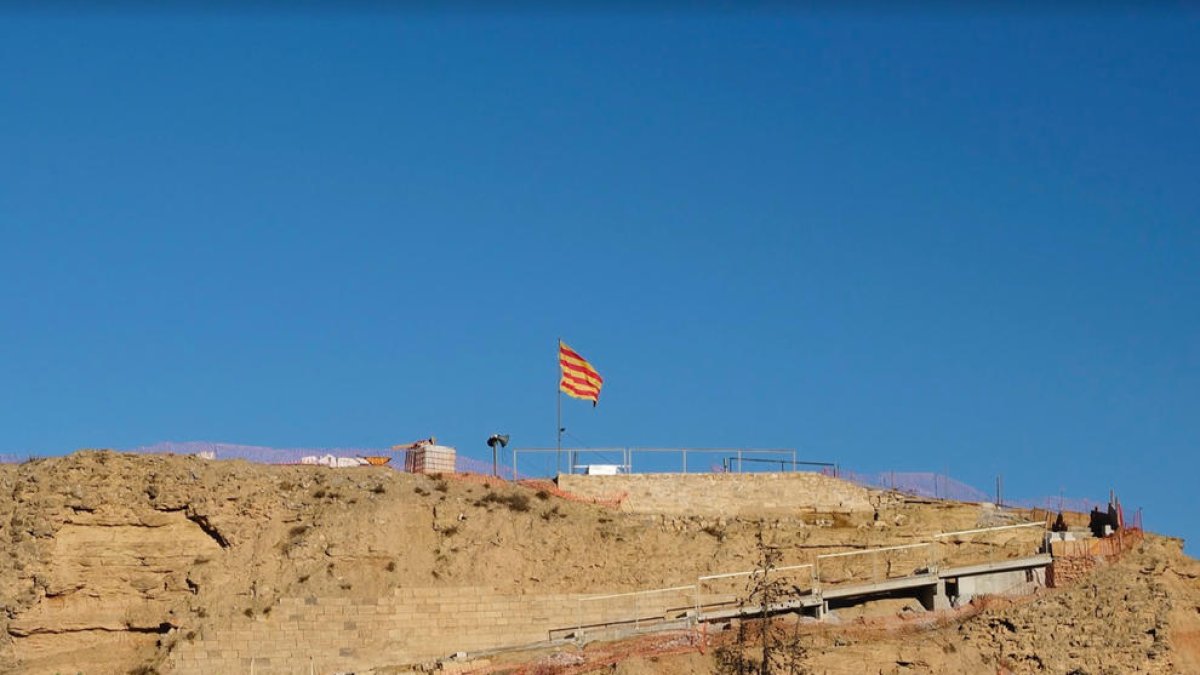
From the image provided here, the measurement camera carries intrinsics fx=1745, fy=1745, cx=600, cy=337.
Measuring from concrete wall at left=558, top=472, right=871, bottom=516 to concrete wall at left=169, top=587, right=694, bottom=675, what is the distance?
6.81 meters

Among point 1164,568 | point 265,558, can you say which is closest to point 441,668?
point 265,558

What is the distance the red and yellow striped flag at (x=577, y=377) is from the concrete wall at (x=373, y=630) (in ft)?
35.4

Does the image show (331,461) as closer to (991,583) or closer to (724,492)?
(724,492)

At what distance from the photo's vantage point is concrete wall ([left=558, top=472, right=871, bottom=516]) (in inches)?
2063

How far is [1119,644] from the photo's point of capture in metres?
45.5

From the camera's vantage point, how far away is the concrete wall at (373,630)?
43.8m

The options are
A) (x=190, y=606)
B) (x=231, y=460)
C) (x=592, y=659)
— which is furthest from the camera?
(x=231, y=460)

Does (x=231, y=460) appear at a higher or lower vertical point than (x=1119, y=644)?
higher

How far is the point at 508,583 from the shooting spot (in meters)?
46.8

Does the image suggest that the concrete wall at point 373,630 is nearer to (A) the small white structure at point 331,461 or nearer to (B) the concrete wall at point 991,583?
(A) the small white structure at point 331,461

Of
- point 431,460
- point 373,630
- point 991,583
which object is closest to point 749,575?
point 991,583

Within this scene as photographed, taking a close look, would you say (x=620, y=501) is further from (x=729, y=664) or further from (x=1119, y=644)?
(x=1119, y=644)

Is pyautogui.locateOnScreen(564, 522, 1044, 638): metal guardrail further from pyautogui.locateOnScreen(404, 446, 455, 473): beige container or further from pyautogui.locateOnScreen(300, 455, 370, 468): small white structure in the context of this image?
pyautogui.locateOnScreen(300, 455, 370, 468): small white structure

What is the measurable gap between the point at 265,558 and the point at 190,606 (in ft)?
7.65
